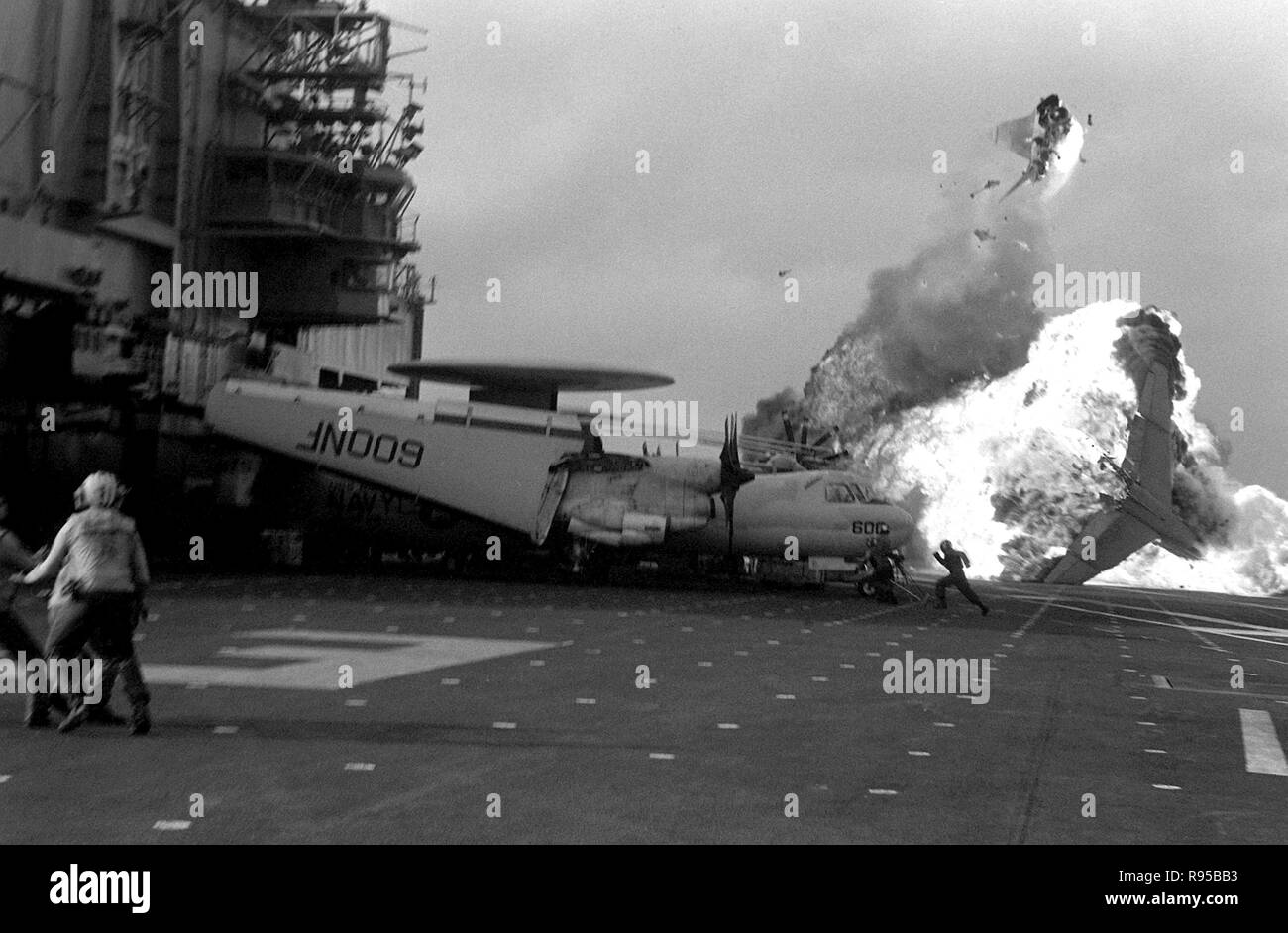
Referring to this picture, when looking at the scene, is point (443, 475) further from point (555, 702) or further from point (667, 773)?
point (667, 773)

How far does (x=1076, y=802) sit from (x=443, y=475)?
29171 millimetres

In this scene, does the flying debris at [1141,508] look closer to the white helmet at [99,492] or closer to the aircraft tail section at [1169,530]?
the aircraft tail section at [1169,530]

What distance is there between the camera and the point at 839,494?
3812 cm

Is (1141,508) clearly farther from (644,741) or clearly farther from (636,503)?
(644,741)

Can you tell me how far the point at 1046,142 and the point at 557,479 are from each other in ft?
95.5

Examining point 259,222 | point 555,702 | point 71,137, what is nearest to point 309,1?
point 259,222

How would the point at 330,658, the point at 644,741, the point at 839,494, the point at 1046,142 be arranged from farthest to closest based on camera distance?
the point at 1046,142 → the point at 839,494 → the point at 330,658 → the point at 644,741

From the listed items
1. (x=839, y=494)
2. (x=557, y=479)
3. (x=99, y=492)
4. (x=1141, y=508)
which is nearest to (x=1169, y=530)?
(x=1141, y=508)

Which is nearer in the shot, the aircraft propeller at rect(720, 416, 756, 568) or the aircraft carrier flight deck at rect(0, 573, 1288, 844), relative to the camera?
the aircraft carrier flight deck at rect(0, 573, 1288, 844)

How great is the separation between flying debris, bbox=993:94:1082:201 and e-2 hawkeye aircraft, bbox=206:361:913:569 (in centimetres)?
2339

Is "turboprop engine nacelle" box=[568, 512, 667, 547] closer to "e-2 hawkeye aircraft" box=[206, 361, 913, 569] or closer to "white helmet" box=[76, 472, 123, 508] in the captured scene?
"e-2 hawkeye aircraft" box=[206, 361, 913, 569]

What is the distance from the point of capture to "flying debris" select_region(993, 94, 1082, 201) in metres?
54.1

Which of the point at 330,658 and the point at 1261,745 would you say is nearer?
the point at 1261,745

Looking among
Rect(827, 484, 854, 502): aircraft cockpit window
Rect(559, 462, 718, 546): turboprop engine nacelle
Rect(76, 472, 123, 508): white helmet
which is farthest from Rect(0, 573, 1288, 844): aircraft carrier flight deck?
Rect(827, 484, 854, 502): aircraft cockpit window
